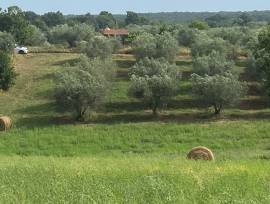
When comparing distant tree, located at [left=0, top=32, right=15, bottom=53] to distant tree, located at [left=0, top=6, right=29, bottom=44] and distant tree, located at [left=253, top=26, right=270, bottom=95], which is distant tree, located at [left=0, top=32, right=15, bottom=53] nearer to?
distant tree, located at [left=0, top=6, right=29, bottom=44]

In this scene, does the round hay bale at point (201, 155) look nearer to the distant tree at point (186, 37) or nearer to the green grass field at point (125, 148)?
the green grass field at point (125, 148)

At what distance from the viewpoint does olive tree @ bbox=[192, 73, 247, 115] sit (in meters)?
36.3

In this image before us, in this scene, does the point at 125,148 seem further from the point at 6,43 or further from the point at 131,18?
the point at 131,18

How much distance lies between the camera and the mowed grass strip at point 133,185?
11914mm

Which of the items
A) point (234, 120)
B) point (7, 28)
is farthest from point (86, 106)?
A: point (7, 28)

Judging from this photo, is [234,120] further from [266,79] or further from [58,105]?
[58,105]

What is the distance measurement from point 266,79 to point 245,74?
700 centimetres

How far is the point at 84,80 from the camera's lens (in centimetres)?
3694

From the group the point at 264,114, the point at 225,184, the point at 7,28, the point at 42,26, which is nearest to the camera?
the point at 225,184

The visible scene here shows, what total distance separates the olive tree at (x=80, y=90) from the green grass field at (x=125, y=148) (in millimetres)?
782

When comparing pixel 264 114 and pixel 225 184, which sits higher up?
pixel 225 184

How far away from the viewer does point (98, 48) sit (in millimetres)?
51688

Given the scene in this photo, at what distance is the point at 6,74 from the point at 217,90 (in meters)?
15.6

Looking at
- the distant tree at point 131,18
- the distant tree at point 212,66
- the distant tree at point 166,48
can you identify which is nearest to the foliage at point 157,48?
the distant tree at point 166,48
